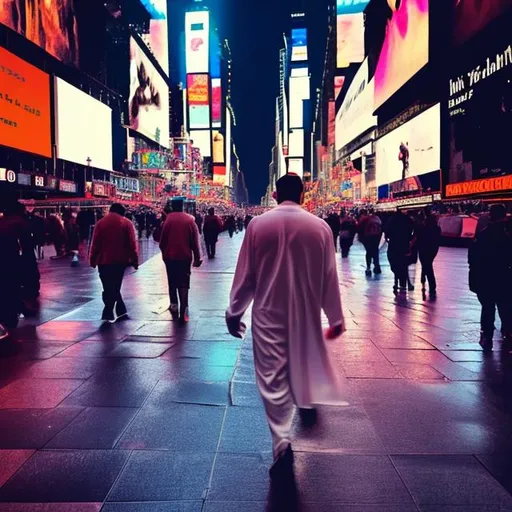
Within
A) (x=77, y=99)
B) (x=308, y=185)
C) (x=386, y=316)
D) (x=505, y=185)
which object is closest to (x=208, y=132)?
(x=308, y=185)

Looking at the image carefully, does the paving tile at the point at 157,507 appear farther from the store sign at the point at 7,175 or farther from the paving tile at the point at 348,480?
the store sign at the point at 7,175

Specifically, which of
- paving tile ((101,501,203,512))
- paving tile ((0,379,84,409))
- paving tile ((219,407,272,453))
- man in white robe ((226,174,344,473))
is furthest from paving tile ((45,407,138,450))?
man in white robe ((226,174,344,473))

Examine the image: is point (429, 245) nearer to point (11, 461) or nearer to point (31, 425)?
point (31, 425)

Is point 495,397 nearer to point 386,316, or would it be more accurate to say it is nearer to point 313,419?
point 313,419

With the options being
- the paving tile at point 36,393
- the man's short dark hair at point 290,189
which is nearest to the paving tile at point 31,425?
the paving tile at point 36,393

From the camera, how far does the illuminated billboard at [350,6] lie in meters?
96.9

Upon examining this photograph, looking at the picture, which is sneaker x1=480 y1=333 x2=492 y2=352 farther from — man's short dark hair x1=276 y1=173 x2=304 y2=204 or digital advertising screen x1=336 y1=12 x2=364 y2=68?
digital advertising screen x1=336 y1=12 x2=364 y2=68

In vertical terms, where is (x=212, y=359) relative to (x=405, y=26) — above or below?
below

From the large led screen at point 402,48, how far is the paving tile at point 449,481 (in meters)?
41.1

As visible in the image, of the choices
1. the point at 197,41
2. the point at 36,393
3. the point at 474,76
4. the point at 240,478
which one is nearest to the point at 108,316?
the point at 36,393

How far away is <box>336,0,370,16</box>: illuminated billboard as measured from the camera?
9688cm

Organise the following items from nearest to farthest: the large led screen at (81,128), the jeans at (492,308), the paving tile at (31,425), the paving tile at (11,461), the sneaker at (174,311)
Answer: the paving tile at (11,461) < the paving tile at (31,425) < the jeans at (492,308) < the sneaker at (174,311) < the large led screen at (81,128)

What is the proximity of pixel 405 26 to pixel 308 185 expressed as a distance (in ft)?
451

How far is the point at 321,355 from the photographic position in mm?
3984
